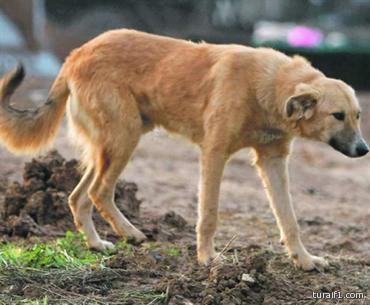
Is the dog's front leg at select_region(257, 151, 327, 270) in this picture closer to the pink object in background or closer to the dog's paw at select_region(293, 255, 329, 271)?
the dog's paw at select_region(293, 255, 329, 271)

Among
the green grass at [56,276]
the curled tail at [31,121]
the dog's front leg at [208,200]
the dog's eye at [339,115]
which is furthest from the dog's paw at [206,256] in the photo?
the curled tail at [31,121]

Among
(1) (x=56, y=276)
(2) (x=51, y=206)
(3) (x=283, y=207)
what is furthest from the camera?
(2) (x=51, y=206)

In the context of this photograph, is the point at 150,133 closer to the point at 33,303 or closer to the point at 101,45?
the point at 101,45

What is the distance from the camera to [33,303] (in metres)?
6.14

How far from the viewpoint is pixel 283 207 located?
770cm

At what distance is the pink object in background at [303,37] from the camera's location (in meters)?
18.5

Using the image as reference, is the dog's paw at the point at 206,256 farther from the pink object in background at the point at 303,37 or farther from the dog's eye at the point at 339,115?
the pink object in background at the point at 303,37

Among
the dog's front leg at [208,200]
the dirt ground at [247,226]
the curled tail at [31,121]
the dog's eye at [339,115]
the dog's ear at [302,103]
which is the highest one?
the dog's ear at [302,103]

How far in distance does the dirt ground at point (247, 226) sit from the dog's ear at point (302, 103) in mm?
942

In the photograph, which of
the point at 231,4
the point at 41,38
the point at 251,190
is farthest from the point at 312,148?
the point at 41,38

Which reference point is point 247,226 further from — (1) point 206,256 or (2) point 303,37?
(2) point 303,37

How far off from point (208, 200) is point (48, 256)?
1175 millimetres

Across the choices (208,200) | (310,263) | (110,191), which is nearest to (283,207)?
(310,263)

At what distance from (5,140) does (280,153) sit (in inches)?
80.4
